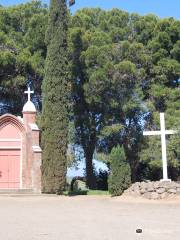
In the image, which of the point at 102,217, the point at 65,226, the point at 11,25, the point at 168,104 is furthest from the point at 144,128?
the point at 65,226

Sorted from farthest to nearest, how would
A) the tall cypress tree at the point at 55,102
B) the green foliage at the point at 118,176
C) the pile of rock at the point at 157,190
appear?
the tall cypress tree at the point at 55,102 → the green foliage at the point at 118,176 → the pile of rock at the point at 157,190

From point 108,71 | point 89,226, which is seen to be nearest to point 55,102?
point 108,71

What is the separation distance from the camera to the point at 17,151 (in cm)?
2753

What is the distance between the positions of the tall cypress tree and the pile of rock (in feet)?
16.3

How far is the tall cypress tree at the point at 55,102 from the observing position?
81.1 ft

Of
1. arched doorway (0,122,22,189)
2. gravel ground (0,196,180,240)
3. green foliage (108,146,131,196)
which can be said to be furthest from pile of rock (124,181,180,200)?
arched doorway (0,122,22,189)

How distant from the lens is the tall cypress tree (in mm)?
24734

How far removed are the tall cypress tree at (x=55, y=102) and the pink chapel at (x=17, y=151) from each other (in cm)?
202

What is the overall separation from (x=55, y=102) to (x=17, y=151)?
428 cm

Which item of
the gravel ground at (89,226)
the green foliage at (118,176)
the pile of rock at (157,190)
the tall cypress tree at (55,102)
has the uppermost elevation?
the tall cypress tree at (55,102)

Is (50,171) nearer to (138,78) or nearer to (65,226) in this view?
(138,78)

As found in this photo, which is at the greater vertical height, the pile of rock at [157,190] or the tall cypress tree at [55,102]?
the tall cypress tree at [55,102]

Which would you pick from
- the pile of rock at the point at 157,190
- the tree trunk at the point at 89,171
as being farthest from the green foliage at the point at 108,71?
the pile of rock at the point at 157,190

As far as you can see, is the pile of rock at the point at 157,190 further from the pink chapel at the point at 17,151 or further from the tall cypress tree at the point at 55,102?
the pink chapel at the point at 17,151
